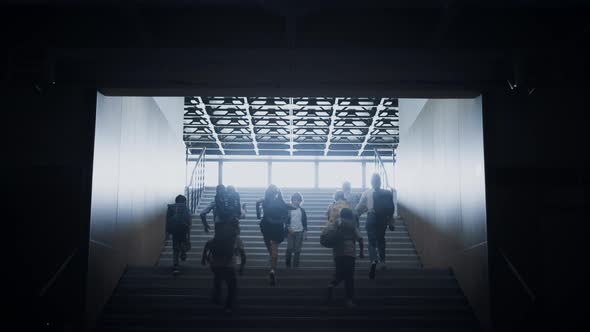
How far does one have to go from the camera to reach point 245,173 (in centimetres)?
3366

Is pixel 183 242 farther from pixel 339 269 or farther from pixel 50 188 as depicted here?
pixel 339 269

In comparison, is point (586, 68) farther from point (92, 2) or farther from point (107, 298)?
point (107, 298)

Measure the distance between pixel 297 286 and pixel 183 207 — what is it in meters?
2.45

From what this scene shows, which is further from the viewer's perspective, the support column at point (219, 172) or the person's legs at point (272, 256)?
the support column at point (219, 172)

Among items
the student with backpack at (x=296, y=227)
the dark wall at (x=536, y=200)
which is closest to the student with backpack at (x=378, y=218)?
the student with backpack at (x=296, y=227)

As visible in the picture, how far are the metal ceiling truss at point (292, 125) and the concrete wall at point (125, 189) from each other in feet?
19.4

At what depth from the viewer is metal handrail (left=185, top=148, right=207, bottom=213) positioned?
16.9 m

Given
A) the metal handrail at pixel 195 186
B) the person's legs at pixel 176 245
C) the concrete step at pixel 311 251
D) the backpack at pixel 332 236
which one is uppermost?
the metal handrail at pixel 195 186

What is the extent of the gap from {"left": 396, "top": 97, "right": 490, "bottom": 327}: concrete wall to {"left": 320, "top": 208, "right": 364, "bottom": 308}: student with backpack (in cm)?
164

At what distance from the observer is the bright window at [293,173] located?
33.5 m

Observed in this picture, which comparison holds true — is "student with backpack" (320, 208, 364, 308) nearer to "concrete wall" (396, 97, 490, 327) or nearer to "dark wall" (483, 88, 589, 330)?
"concrete wall" (396, 97, 490, 327)

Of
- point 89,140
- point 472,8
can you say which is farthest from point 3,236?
point 472,8

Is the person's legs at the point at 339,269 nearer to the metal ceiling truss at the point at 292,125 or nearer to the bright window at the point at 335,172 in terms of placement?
the metal ceiling truss at the point at 292,125

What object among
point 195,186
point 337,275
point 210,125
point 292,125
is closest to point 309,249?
point 337,275
